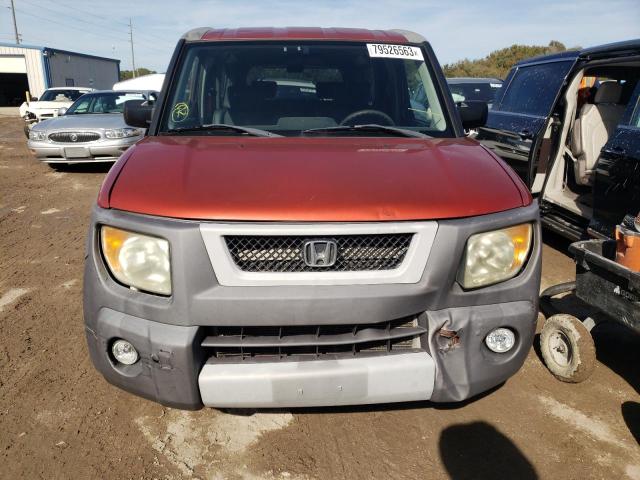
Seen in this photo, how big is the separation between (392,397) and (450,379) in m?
0.25

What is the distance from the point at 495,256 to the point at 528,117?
3.98 metres

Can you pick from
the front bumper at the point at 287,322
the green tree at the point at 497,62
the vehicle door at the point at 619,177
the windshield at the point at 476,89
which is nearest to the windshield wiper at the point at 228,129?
the front bumper at the point at 287,322

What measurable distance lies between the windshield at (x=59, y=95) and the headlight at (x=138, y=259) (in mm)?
16565

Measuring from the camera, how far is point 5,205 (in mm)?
7059

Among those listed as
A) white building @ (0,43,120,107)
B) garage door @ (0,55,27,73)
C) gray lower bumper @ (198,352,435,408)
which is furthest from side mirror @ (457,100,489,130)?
garage door @ (0,55,27,73)

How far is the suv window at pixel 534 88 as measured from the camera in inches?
203

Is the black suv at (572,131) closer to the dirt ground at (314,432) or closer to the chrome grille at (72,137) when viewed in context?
the dirt ground at (314,432)

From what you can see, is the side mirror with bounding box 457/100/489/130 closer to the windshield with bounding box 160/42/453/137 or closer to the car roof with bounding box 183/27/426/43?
the windshield with bounding box 160/42/453/137

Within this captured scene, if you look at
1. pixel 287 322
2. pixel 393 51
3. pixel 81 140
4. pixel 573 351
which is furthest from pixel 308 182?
pixel 81 140

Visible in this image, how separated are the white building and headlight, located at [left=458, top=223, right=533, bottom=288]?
40.2m

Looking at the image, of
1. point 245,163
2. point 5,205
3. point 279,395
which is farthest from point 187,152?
point 5,205

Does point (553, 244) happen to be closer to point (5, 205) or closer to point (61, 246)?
point (61, 246)

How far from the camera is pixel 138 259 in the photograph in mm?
1945

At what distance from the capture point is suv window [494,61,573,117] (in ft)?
16.9
